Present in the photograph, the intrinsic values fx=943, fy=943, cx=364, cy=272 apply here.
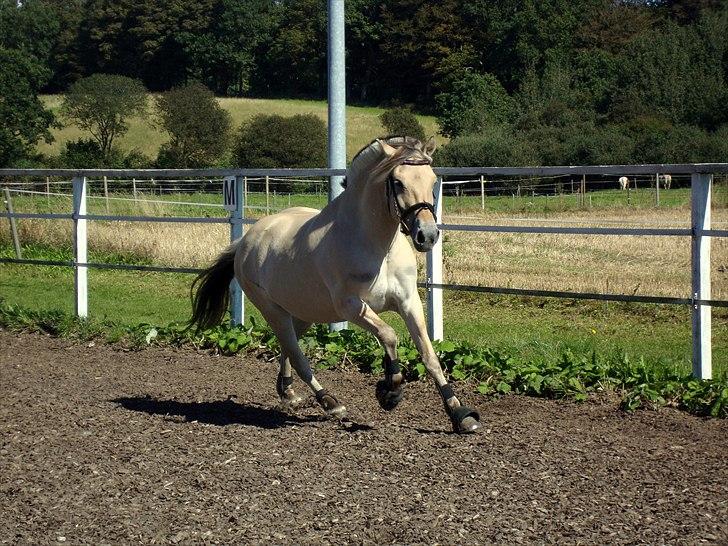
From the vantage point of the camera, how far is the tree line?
41.8 metres

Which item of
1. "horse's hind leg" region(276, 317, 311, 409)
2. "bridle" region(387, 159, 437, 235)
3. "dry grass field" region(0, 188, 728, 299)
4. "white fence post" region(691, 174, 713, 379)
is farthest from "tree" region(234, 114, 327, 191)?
"bridle" region(387, 159, 437, 235)

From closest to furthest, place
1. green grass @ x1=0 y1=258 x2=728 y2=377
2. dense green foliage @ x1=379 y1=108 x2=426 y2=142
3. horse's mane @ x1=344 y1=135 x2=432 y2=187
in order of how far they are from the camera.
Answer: horse's mane @ x1=344 y1=135 x2=432 y2=187
green grass @ x1=0 y1=258 x2=728 y2=377
dense green foliage @ x1=379 y1=108 x2=426 y2=142

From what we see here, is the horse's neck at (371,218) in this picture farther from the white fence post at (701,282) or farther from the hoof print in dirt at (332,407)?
the white fence post at (701,282)

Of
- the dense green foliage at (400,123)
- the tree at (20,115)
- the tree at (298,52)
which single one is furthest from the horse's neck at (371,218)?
the tree at (20,115)

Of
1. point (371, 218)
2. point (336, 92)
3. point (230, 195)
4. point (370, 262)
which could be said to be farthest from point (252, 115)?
point (370, 262)

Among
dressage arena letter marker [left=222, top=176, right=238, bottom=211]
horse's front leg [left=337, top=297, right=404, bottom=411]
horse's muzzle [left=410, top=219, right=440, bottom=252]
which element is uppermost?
dressage arena letter marker [left=222, top=176, right=238, bottom=211]

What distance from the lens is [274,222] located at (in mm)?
7113

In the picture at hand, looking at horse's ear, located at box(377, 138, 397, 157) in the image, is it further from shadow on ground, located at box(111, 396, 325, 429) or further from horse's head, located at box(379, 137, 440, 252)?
shadow on ground, located at box(111, 396, 325, 429)

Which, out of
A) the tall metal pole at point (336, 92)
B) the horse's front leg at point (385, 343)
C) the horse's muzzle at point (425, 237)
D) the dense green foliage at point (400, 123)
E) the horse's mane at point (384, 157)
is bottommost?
the horse's front leg at point (385, 343)

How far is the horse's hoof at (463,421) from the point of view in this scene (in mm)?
5719

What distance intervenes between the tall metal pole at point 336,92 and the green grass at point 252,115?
41.6m

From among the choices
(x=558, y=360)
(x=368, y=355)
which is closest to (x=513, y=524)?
(x=558, y=360)

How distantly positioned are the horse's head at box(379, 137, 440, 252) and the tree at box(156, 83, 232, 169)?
42.8 m

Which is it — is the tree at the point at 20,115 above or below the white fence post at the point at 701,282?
above
